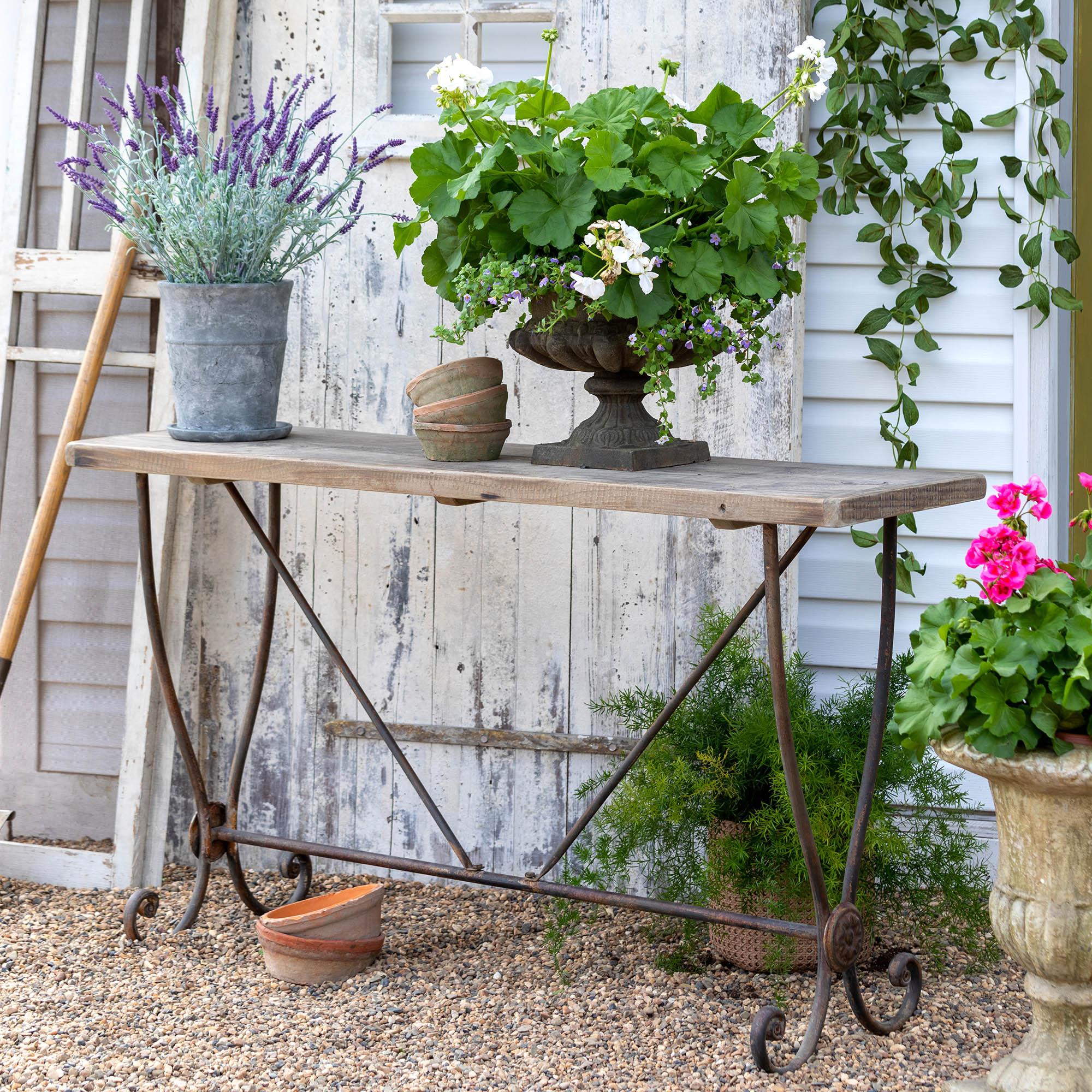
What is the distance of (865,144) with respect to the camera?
9.02 feet

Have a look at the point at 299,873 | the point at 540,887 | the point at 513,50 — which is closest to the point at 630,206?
the point at 513,50

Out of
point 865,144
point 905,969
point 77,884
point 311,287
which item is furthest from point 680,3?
point 77,884

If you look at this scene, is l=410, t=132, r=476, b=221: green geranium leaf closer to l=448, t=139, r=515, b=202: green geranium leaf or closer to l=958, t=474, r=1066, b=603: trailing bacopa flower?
l=448, t=139, r=515, b=202: green geranium leaf

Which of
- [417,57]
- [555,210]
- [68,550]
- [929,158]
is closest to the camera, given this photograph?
[555,210]

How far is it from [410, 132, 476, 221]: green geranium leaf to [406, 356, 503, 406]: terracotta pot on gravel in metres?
0.25

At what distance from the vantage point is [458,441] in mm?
2178

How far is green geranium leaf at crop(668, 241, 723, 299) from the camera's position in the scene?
202cm

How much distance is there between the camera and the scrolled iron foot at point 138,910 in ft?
8.71

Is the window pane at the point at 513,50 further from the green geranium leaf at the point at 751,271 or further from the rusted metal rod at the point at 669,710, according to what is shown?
the rusted metal rod at the point at 669,710

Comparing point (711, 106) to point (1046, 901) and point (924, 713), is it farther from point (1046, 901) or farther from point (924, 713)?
point (1046, 901)

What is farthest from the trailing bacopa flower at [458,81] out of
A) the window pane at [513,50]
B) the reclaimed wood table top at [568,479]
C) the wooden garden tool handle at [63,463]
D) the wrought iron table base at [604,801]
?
the wooden garden tool handle at [63,463]

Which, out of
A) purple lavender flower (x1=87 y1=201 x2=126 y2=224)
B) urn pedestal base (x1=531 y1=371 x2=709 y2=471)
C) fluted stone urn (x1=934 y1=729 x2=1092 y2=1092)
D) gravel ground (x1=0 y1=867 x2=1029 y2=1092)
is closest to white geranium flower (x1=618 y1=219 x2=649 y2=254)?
urn pedestal base (x1=531 y1=371 x2=709 y2=471)

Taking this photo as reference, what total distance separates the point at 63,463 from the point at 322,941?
117 centimetres

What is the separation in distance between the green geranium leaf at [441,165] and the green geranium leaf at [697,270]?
0.38m
